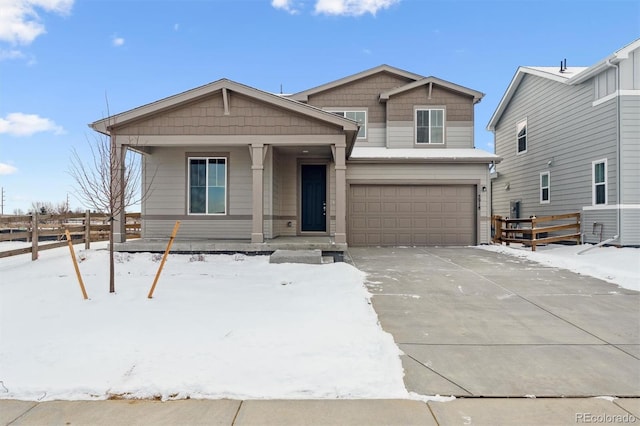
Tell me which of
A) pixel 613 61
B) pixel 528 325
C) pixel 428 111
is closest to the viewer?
pixel 528 325

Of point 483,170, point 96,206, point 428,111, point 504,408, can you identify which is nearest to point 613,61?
point 483,170

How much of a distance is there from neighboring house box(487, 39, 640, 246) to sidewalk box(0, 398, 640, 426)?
1007 centimetres

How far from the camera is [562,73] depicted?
44.1ft

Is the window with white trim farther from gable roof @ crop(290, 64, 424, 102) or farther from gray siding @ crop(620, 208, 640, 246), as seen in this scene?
gable roof @ crop(290, 64, 424, 102)

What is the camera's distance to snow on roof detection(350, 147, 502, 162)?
1224cm

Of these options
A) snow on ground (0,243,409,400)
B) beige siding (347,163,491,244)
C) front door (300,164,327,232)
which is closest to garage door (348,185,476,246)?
beige siding (347,163,491,244)

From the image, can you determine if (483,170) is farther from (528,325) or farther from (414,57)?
(414,57)

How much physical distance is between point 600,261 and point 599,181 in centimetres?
336

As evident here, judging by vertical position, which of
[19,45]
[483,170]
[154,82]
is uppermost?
[154,82]

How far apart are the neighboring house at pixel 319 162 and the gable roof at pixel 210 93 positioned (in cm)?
3

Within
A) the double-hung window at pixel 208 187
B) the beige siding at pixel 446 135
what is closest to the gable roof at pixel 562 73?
the beige siding at pixel 446 135

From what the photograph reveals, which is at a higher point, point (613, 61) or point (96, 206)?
point (613, 61)

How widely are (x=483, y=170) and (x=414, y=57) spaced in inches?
484

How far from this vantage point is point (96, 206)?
6297 mm
